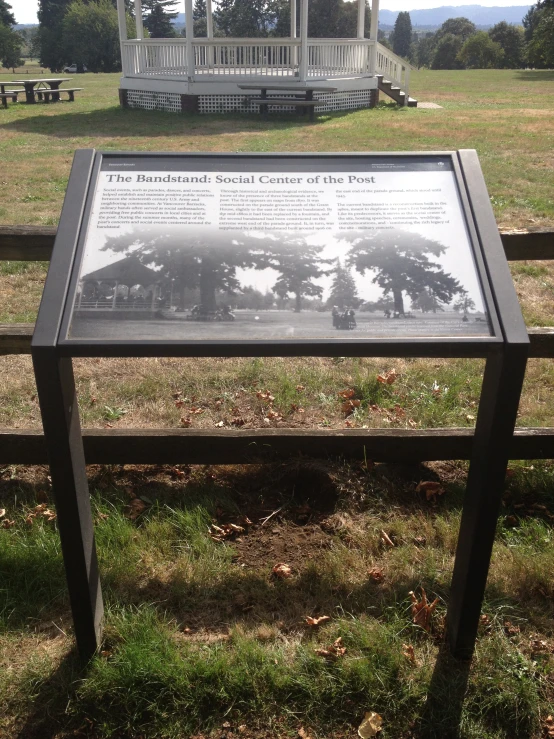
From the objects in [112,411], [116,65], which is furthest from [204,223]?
[116,65]

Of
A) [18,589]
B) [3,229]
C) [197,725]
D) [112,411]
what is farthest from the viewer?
[112,411]

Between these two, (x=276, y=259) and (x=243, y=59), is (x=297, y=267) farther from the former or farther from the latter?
(x=243, y=59)

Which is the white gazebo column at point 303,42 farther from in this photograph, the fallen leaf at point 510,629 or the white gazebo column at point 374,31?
the fallen leaf at point 510,629

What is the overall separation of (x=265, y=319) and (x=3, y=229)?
174 cm

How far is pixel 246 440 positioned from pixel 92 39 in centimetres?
6434

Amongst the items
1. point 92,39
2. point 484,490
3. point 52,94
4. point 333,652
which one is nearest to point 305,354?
point 484,490

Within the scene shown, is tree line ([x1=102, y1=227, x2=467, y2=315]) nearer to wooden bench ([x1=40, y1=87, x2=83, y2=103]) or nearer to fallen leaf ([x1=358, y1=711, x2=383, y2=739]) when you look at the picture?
fallen leaf ([x1=358, y1=711, x2=383, y2=739])

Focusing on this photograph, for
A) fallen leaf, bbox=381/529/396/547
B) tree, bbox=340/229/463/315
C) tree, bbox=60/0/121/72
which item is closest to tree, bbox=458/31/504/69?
tree, bbox=60/0/121/72

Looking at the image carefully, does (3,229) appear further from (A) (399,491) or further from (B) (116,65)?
(B) (116,65)

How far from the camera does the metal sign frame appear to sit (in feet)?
7.36

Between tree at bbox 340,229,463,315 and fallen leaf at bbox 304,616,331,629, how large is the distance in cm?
130

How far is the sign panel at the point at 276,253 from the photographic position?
7.64 ft

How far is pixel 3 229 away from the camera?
3416 mm

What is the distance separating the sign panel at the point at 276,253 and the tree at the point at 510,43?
58.8m
